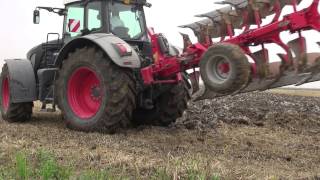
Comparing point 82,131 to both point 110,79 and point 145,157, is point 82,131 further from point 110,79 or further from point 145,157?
point 145,157

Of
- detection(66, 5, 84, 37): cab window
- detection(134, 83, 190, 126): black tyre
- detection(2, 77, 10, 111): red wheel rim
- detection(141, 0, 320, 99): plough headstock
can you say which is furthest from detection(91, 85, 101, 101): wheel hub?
detection(2, 77, 10, 111): red wheel rim

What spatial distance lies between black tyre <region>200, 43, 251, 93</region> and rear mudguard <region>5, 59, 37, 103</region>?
12.1 feet

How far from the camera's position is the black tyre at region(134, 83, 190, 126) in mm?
8656

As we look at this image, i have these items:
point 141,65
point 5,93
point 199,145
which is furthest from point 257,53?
point 5,93

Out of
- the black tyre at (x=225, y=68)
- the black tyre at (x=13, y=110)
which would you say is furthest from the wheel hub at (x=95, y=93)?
the black tyre at (x=13, y=110)

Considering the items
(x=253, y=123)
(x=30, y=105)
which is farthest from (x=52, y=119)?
(x=253, y=123)

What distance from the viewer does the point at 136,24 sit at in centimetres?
880

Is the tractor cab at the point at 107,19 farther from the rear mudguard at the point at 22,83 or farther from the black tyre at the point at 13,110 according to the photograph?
the black tyre at the point at 13,110

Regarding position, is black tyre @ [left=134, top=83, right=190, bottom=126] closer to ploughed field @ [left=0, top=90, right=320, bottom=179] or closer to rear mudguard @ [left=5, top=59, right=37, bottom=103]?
ploughed field @ [left=0, top=90, right=320, bottom=179]

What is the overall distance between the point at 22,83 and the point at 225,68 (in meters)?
4.14

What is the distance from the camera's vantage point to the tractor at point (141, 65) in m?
6.75

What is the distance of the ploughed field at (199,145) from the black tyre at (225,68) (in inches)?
31.9

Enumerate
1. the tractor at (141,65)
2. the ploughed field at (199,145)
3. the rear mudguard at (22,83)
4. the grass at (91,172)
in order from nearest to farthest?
1. the grass at (91,172)
2. the ploughed field at (199,145)
3. the tractor at (141,65)
4. the rear mudguard at (22,83)

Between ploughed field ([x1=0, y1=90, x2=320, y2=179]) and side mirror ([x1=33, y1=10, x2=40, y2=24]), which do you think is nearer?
ploughed field ([x1=0, y1=90, x2=320, y2=179])
